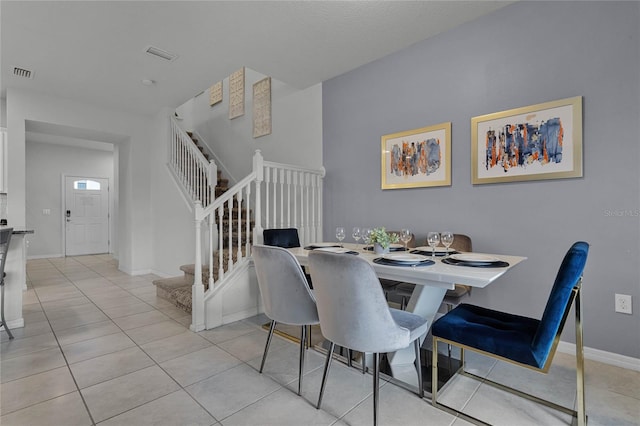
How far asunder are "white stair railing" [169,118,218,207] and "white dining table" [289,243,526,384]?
251cm

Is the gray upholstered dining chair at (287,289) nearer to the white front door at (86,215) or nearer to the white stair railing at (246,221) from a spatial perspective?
the white stair railing at (246,221)

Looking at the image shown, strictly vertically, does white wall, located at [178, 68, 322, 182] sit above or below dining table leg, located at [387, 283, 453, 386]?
above

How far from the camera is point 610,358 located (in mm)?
2139

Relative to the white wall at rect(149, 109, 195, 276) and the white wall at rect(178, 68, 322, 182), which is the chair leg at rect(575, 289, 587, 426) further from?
the white wall at rect(149, 109, 195, 276)

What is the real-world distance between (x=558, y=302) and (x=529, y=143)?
1589 millimetres

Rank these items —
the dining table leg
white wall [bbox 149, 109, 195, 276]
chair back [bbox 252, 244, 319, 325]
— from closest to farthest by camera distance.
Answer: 1. chair back [bbox 252, 244, 319, 325]
2. the dining table leg
3. white wall [bbox 149, 109, 195, 276]

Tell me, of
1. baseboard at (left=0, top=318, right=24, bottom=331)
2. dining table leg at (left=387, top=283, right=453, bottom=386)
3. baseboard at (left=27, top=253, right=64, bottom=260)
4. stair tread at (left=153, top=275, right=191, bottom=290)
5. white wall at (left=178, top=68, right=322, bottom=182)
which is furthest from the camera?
baseboard at (left=27, top=253, right=64, bottom=260)

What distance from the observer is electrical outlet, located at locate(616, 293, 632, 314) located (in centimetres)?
208

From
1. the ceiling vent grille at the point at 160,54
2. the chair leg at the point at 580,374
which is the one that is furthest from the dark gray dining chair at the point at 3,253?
the chair leg at the point at 580,374

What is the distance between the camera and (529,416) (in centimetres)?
158

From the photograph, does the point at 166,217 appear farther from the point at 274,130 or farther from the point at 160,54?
the point at 160,54

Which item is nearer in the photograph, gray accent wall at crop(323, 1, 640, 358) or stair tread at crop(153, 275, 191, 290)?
gray accent wall at crop(323, 1, 640, 358)

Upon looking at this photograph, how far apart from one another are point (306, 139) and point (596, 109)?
284cm

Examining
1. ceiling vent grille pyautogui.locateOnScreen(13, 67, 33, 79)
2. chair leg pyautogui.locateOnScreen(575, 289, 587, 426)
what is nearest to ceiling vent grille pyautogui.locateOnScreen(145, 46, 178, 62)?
ceiling vent grille pyautogui.locateOnScreen(13, 67, 33, 79)
